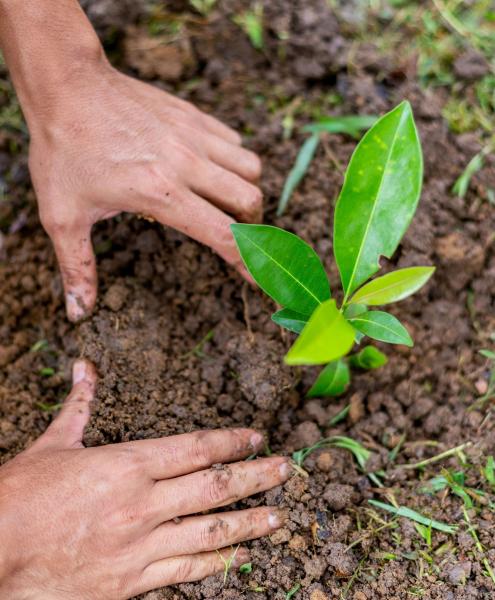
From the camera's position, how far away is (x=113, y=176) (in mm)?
1603

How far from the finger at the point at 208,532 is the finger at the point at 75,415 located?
0.27 m

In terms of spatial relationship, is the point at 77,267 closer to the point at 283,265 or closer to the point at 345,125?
the point at 283,265

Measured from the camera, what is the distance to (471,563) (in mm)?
1484

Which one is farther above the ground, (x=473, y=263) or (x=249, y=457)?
(x=473, y=263)

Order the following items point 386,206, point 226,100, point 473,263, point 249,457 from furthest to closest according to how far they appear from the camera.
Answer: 1. point 226,100
2. point 473,263
3. point 249,457
4. point 386,206

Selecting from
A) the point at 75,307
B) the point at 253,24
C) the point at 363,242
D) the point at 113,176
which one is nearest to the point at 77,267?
the point at 75,307

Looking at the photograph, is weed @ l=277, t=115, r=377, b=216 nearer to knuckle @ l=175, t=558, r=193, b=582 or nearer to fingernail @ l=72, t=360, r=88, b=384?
fingernail @ l=72, t=360, r=88, b=384

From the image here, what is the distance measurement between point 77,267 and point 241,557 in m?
0.76

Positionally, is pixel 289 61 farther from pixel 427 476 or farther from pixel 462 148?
pixel 427 476

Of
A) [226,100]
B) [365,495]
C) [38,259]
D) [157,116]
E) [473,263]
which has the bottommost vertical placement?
[365,495]

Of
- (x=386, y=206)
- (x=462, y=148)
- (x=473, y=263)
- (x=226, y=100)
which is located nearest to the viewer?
(x=386, y=206)

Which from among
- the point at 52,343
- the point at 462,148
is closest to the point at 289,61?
the point at 462,148

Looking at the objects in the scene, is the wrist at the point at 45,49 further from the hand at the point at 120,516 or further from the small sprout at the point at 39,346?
the hand at the point at 120,516

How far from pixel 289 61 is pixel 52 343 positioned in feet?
3.81
